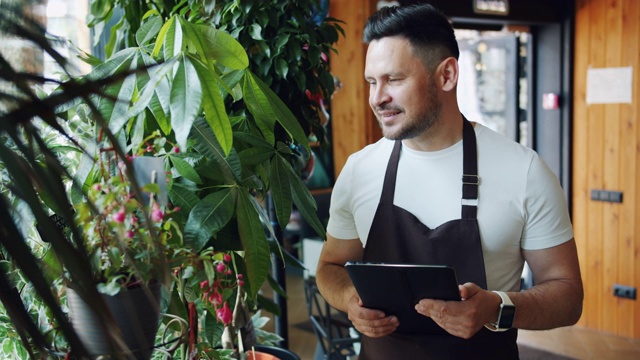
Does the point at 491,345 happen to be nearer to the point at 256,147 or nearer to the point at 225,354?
the point at 225,354

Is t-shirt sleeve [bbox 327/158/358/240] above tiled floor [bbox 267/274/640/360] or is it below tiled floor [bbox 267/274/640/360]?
above

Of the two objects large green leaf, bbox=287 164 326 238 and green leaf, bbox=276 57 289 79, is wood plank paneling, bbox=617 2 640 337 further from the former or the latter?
large green leaf, bbox=287 164 326 238

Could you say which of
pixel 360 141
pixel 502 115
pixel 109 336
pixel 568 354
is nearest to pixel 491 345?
pixel 109 336

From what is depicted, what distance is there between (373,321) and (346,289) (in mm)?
249

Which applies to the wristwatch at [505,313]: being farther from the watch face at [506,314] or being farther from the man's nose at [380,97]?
the man's nose at [380,97]

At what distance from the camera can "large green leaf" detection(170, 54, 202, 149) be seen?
1.04 metres

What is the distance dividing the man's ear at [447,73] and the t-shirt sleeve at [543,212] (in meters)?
0.36

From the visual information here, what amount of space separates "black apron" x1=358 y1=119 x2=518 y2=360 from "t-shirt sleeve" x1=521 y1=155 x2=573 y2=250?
0.48ft

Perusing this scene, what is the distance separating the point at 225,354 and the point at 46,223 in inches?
57.0

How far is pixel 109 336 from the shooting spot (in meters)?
0.24

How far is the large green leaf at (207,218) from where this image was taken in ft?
4.42

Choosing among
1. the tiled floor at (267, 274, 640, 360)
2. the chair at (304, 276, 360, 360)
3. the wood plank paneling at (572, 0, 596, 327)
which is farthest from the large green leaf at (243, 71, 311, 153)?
the wood plank paneling at (572, 0, 596, 327)

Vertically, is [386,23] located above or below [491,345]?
above

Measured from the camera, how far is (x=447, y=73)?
208 cm
